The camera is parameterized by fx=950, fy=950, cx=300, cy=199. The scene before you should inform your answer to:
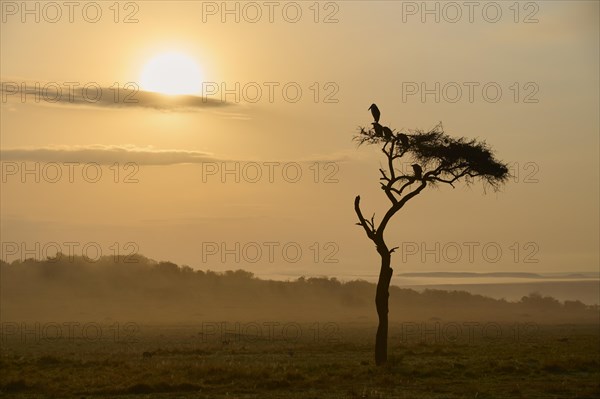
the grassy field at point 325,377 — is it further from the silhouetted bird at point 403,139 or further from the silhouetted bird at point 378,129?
the silhouetted bird at point 378,129

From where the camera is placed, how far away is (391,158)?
146 ft

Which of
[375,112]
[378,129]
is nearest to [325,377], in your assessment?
[378,129]

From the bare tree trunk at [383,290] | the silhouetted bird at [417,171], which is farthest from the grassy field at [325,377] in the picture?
the silhouetted bird at [417,171]

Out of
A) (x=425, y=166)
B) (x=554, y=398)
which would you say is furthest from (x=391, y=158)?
(x=554, y=398)

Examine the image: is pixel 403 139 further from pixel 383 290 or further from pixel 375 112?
pixel 383 290

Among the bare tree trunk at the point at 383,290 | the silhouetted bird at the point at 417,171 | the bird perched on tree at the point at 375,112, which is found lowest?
the bare tree trunk at the point at 383,290

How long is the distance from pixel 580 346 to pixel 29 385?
30.3 metres

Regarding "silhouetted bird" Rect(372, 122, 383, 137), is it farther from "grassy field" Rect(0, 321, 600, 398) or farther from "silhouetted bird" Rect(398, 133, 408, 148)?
"grassy field" Rect(0, 321, 600, 398)

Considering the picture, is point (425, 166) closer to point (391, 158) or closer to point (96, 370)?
point (391, 158)

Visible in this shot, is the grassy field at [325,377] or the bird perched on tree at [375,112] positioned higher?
the bird perched on tree at [375,112]

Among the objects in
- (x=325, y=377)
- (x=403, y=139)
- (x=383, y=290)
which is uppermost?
(x=403, y=139)

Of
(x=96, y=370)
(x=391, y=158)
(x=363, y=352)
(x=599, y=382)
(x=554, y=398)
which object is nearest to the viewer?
(x=554, y=398)

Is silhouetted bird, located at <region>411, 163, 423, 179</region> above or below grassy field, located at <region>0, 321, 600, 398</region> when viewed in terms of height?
above

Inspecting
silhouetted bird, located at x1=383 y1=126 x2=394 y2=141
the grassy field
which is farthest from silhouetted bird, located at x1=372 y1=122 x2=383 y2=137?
the grassy field
